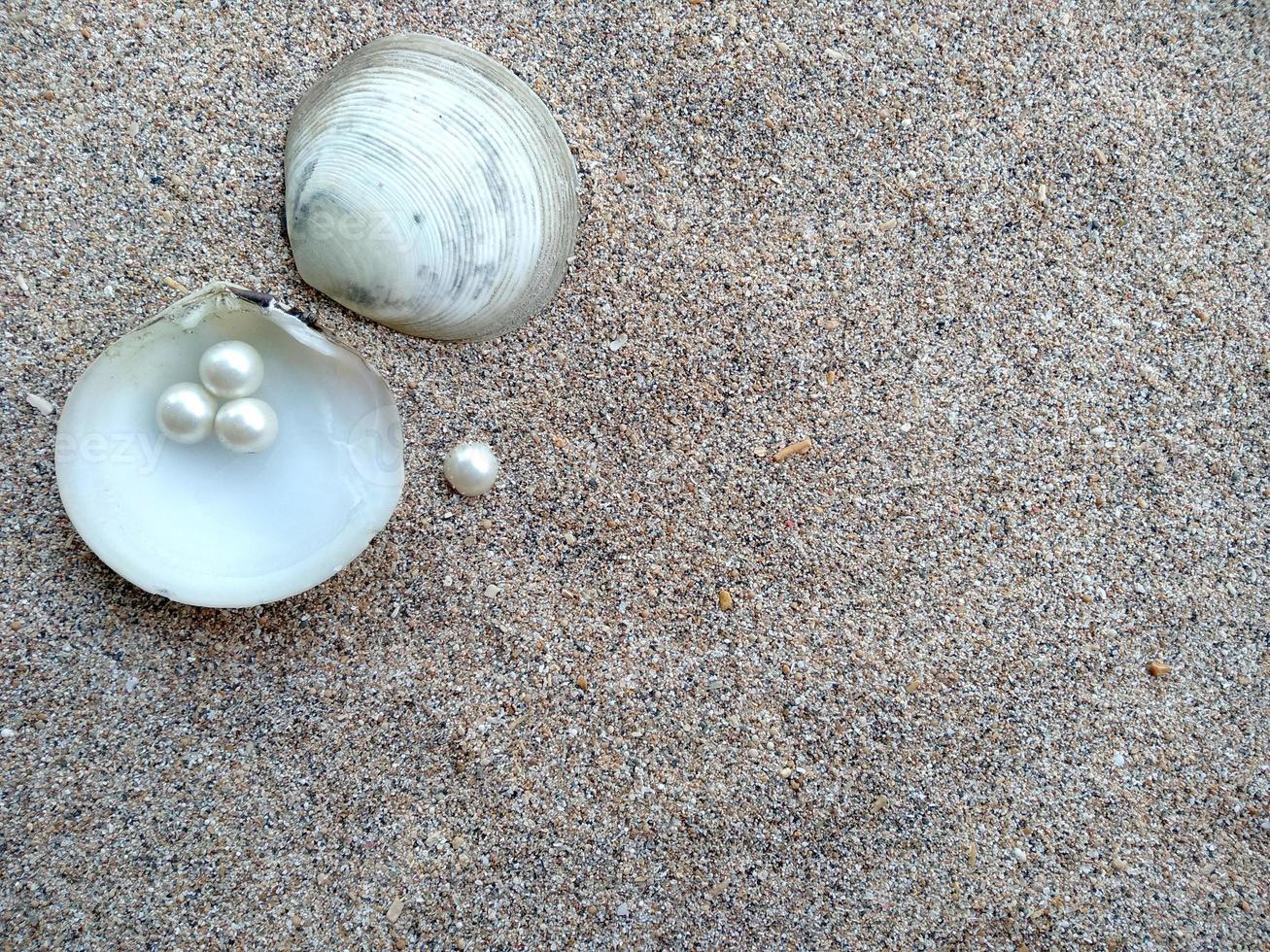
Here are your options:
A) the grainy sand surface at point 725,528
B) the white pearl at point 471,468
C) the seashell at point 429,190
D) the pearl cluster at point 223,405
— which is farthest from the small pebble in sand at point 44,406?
the white pearl at point 471,468

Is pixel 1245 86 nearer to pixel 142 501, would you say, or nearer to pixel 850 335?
pixel 850 335

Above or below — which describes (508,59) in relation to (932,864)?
above

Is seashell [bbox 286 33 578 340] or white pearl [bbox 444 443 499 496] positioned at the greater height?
seashell [bbox 286 33 578 340]

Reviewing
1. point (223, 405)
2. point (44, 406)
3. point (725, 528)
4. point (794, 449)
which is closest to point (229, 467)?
point (223, 405)

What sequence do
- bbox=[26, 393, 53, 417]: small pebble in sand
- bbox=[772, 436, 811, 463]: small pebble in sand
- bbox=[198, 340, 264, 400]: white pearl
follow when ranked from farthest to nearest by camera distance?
bbox=[772, 436, 811, 463]: small pebble in sand → bbox=[26, 393, 53, 417]: small pebble in sand → bbox=[198, 340, 264, 400]: white pearl

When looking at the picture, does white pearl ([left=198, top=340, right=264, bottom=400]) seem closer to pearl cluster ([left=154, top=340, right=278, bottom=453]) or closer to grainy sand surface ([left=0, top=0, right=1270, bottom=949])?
pearl cluster ([left=154, top=340, right=278, bottom=453])

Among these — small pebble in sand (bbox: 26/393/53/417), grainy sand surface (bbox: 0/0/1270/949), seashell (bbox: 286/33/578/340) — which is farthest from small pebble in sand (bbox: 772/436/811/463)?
small pebble in sand (bbox: 26/393/53/417)

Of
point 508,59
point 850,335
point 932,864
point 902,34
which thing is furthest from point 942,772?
point 508,59

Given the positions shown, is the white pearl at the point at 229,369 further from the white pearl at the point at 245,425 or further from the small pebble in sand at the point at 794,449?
the small pebble in sand at the point at 794,449
